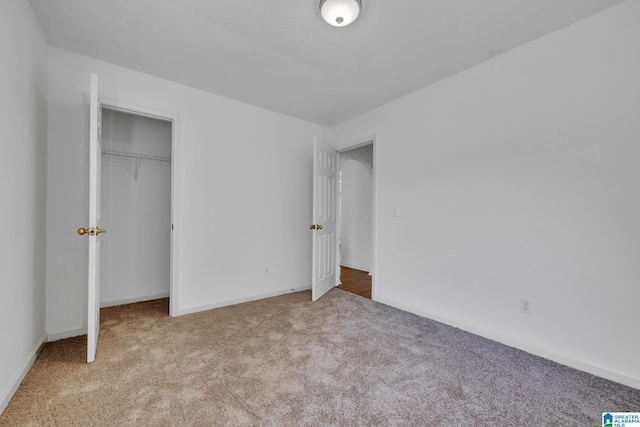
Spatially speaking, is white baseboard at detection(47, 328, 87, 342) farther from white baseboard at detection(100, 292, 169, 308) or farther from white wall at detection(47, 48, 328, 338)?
white baseboard at detection(100, 292, 169, 308)

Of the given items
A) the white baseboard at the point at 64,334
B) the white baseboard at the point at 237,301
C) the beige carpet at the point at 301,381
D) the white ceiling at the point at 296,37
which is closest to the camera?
the beige carpet at the point at 301,381

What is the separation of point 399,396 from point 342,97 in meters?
2.94

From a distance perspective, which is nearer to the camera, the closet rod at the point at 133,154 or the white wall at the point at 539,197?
the white wall at the point at 539,197

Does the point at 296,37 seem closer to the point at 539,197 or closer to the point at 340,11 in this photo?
the point at 340,11

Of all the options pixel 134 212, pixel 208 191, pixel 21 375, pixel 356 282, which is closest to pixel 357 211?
pixel 356 282

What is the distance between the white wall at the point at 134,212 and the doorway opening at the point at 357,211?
2.85 metres

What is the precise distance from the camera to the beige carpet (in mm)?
1445

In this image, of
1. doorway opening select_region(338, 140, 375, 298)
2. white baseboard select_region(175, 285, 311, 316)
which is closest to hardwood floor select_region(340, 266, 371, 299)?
doorway opening select_region(338, 140, 375, 298)

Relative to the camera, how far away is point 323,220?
3.63m

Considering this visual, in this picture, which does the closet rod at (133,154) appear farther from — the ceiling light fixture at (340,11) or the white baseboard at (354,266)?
the white baseboard at (354,266)

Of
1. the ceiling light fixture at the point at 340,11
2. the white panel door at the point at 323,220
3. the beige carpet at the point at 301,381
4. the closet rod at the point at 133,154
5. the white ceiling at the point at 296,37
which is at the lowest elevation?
the beige carpet at the point at 301,381

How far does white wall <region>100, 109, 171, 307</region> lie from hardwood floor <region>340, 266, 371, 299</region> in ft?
8.33

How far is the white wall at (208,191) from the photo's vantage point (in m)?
2.33

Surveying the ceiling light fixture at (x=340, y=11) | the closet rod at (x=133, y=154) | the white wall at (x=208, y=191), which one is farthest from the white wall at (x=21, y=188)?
the ceiling light fixture at (x=340, y=11)
